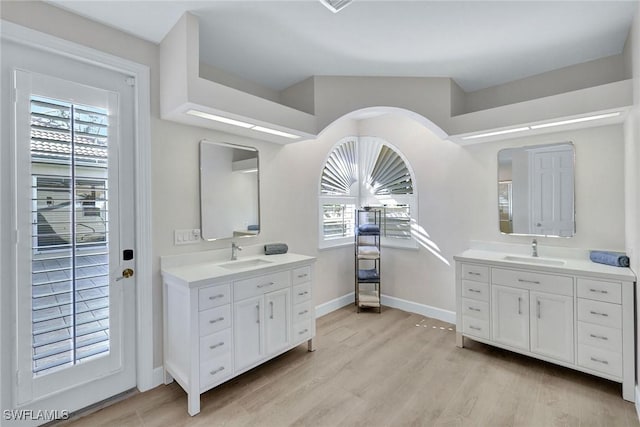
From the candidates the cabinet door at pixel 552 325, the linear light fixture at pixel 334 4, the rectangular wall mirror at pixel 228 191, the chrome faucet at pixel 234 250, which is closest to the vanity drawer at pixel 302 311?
the chrome faucet at pixel 234 250

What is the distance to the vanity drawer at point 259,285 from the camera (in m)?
2.31

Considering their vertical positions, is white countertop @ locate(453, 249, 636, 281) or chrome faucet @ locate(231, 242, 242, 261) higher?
chrome faucet @ locate(231, 242, 242, 261)

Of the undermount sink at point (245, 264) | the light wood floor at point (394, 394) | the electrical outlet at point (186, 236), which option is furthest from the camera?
the undermount sink at point (245, 264)

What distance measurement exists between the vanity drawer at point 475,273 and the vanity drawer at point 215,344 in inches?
87.7

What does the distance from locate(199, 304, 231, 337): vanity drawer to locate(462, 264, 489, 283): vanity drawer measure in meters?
2.21

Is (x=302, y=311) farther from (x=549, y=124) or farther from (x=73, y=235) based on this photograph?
(x=549, y=124)

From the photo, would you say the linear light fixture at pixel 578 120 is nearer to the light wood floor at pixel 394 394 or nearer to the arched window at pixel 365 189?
the arched window at pixel 365 189

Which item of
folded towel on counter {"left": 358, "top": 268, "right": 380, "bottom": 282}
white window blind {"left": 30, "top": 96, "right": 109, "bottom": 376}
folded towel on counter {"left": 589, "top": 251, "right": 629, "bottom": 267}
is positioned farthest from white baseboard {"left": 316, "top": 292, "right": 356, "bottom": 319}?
folded towel on counter {"left": 589, "top": 251, "right": 629, "bottom": 267}

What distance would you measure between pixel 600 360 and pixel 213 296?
2931 mm

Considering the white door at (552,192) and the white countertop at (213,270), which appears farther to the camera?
the white door at (552,192)

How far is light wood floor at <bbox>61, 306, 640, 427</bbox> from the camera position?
1979mm

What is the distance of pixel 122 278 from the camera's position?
87.9 inches

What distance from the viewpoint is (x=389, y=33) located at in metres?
2.30

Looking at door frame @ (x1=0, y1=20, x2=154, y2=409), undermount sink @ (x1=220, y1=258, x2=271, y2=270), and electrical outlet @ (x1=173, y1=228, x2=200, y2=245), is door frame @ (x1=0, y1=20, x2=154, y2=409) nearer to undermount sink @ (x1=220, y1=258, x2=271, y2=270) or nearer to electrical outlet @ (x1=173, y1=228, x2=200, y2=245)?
electrical outlet @ (x1=173, y1=228, x2=200, y2=245)
